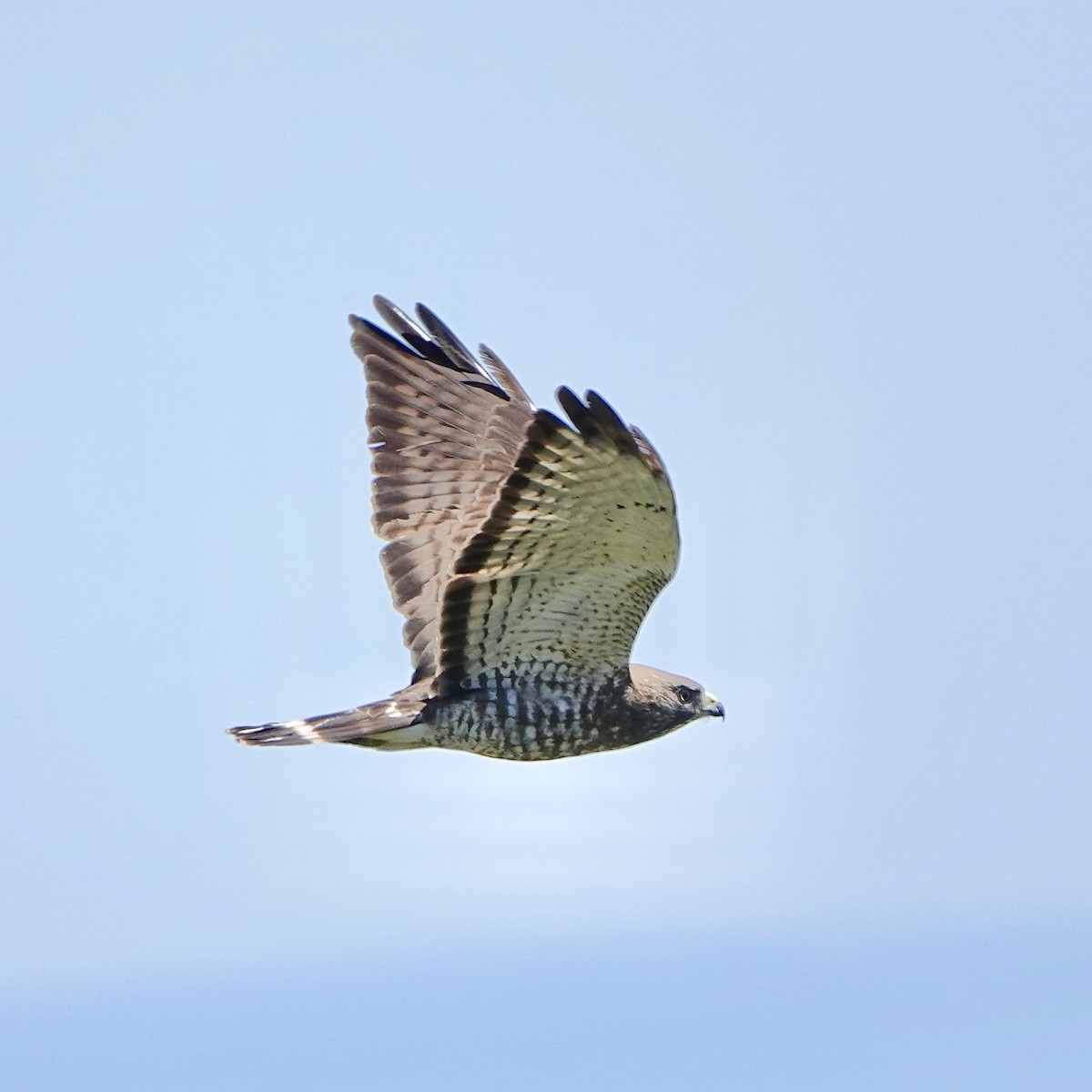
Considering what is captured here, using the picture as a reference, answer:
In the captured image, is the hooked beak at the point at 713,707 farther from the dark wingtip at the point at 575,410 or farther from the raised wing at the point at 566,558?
the dark wingtip at the point at 575,410

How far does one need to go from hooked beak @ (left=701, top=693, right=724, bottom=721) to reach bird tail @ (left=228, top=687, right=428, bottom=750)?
158 centimetres

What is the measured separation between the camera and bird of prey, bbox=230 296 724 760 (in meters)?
7.36

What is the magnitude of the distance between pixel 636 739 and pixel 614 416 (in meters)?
2.41

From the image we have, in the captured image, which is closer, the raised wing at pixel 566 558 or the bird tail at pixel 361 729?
the raised wing at pixel 566 558

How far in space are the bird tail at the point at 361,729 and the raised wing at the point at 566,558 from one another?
0.22m

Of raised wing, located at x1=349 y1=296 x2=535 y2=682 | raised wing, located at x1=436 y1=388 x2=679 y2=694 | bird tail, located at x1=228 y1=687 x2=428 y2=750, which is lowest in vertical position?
bird tail, located at x1=228 y1=687 x2=428 y2=750

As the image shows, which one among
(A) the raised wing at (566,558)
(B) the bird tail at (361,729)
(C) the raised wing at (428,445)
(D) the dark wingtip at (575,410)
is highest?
(C) the raised wing at (428,445)

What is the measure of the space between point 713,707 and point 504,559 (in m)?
1.97

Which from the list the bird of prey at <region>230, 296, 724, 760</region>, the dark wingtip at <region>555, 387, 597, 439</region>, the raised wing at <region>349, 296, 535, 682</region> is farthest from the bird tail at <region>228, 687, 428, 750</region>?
the dark wingtip at <region>555, 387, 597, 439</region>

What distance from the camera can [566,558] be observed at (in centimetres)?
781

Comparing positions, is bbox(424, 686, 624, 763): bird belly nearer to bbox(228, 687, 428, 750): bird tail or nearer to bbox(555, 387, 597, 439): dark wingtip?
bbox(228, 687, 428, 750): bird tail

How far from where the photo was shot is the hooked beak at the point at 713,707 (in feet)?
30.3

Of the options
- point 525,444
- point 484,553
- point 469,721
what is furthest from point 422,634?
point 525,444

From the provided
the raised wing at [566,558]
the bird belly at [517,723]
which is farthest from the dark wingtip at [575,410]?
the bird belly at [517,723]
